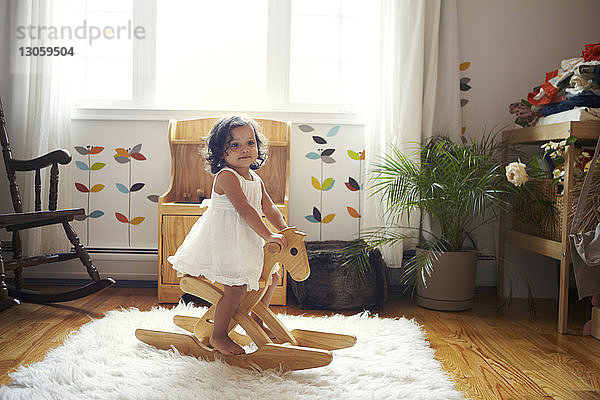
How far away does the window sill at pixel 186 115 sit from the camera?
290 cm

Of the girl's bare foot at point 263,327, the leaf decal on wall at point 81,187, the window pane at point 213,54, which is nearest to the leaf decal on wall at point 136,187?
the leaf decal on wall at point 81,187

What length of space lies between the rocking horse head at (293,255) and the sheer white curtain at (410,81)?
1.14 meters

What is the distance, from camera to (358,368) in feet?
5.62

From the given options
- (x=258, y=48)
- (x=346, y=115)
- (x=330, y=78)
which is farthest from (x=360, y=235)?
(x=258, y=48)

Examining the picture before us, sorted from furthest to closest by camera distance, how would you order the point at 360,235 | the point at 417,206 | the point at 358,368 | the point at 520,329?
the point at 360,235 → the point at 417,206 → the point at 520,329 → the point at 358,368

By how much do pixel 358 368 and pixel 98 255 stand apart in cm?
179

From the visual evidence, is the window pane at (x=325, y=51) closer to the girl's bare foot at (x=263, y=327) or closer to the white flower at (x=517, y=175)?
the white flower at (x=517, y=175)

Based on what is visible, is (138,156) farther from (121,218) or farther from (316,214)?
(316,214)

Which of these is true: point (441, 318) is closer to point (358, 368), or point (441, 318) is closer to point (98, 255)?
point (358, 368)

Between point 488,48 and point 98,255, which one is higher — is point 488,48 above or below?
above

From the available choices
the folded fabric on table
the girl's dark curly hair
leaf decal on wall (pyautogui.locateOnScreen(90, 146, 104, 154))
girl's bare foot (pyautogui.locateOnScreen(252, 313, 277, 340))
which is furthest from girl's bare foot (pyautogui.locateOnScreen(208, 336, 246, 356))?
the folded fabric on table

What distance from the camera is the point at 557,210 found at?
2326 mm

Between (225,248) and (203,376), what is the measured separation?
39cm

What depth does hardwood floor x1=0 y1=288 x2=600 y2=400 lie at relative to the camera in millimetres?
1655
